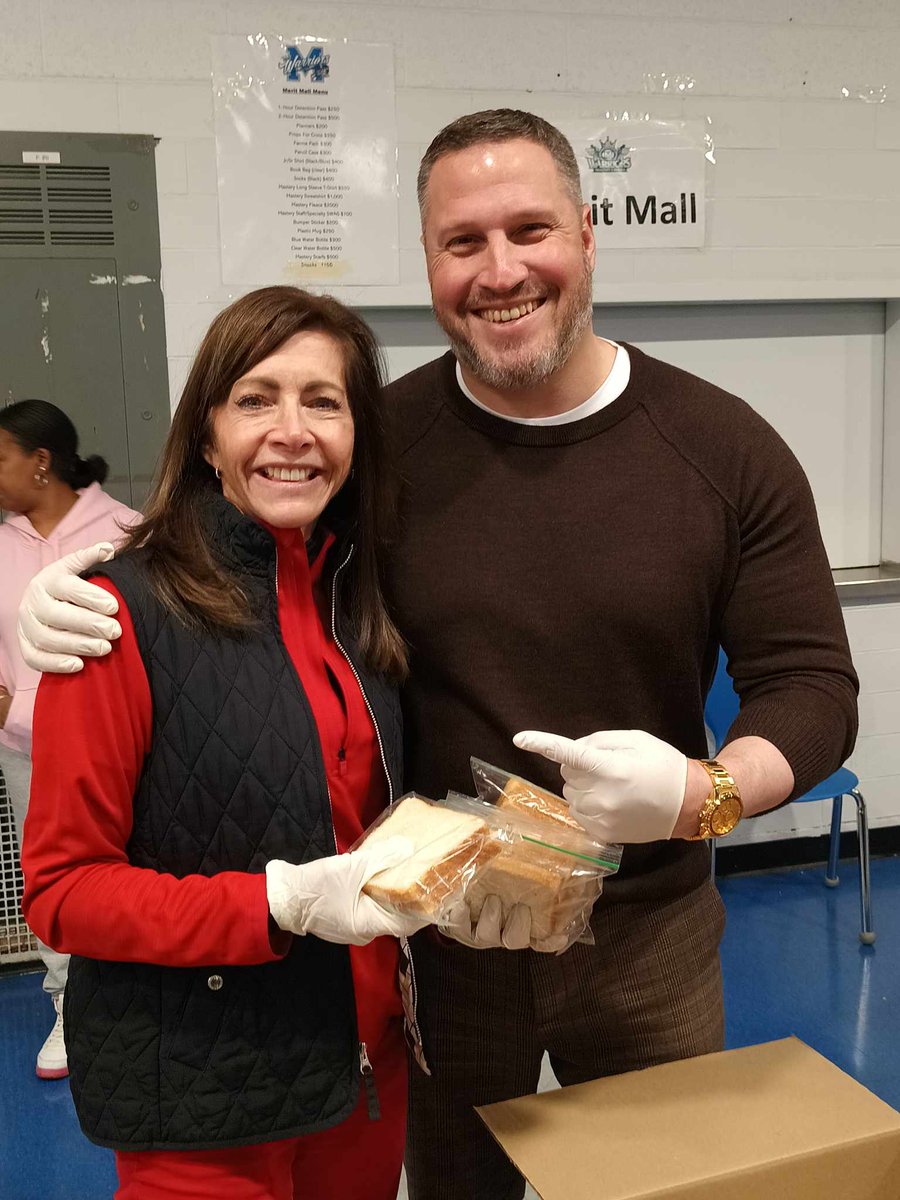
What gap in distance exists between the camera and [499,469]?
1469 millimetres

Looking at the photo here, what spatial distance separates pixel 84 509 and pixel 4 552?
0.23 meters

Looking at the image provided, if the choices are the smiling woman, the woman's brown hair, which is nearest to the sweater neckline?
the woman's brown hair

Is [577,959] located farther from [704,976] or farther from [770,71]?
[770,71]

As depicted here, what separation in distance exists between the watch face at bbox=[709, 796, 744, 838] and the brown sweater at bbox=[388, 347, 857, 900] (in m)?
0.16

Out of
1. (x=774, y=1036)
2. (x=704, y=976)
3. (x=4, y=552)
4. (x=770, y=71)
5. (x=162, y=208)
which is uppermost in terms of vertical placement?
(x=770, y=71)

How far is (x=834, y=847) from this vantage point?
356 centimetres

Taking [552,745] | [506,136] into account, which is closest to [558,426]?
[506,136]

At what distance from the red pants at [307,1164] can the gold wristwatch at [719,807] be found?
0.47 metres

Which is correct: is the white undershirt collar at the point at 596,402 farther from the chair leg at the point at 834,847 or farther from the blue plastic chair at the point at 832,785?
the chair leg at the point at 834,847

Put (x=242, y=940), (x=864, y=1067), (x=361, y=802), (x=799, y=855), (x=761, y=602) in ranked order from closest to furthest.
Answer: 1. (x=242, y=940)
2. (x=361, y=802)
3. (x=761, y=602)
4. (x=864, y=1067)
5. (x=799, y=855)

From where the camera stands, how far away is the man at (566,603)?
4.58 feet

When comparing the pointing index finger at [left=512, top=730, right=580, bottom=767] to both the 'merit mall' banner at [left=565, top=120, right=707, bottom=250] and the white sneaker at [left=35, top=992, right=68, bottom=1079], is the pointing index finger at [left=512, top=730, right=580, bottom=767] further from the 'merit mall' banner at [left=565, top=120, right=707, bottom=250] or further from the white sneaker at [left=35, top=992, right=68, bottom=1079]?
the 'merit mall' banner at [left=565, top=120, right=707, bottom=250]

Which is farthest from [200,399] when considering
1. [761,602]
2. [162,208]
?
[162,208]

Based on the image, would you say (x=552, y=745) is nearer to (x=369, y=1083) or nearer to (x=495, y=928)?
(x=495, y=928)
